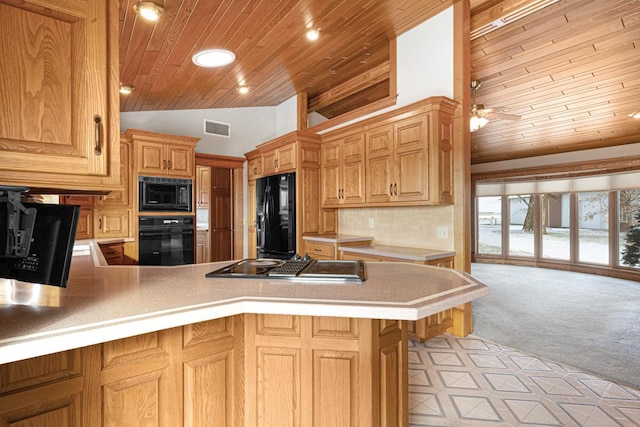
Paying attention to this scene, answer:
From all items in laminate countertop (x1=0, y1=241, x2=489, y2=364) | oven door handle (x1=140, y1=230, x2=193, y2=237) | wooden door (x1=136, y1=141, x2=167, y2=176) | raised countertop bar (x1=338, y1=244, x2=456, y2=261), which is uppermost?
wooden door (x1=136, y1=141, x2=167, y2=176)

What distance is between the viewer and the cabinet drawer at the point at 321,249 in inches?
159

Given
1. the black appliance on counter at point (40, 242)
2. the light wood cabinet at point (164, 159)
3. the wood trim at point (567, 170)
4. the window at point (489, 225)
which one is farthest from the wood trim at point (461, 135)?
the window at point (489, 225)

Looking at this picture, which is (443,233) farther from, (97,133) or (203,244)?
(203,244)

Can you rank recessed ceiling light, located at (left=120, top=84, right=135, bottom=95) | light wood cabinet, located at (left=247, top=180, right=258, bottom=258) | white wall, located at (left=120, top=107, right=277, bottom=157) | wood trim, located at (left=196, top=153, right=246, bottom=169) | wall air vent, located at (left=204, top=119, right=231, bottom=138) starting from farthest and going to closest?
light wood cabinet, located at (left=247, top=180, right=258, bottom=258) → wall air vent, located at (left=204, top=119, right=231, bottom=138) → wood trim, located at (left=196, top=153, right=246, bottom=169) → white wall, located at (left=120, top=107, right=277, bottom=157) → recessed ceiling light, located at (left=120, top=84, right=135, bottom=95)

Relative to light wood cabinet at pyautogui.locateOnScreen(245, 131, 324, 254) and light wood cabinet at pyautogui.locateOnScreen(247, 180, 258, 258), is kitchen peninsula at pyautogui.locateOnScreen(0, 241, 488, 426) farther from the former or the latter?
light wood cabinet at pyautogui.locateOnScreen(247, 180, 258, 258)

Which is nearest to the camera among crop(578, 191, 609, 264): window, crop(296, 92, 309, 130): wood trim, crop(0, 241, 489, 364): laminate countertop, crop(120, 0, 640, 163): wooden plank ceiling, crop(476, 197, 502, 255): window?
crop(0, 241, 489, 364): laminate countertop

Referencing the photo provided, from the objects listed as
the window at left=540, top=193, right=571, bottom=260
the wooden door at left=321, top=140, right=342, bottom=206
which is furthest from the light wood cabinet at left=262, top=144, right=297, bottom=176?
the window at left=540, top=193, right=571, bottom=260

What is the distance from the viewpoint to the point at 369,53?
3.99 metres

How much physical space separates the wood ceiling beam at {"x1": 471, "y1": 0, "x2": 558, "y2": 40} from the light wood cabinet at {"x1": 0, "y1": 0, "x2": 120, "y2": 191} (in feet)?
10.8

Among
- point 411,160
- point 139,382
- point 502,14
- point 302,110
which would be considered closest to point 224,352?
point 139,382

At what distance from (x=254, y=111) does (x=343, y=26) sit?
306 cm

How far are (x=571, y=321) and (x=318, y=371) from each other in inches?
150

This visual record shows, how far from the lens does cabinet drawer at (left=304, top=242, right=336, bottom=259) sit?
4.03 meters

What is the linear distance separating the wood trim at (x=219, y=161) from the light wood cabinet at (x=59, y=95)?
4439mm
